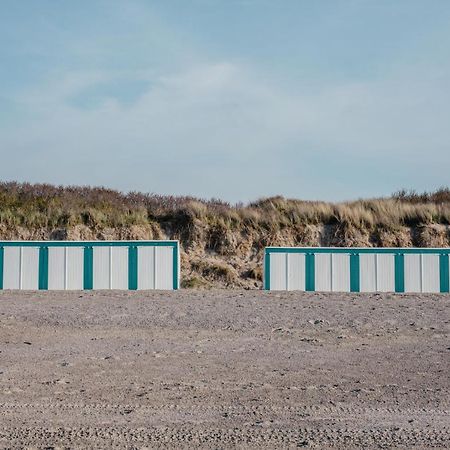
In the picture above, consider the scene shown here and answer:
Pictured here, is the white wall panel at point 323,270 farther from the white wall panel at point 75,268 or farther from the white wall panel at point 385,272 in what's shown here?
the white wall panel at point 75,268

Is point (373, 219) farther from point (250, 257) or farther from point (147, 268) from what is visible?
point (147, 268)

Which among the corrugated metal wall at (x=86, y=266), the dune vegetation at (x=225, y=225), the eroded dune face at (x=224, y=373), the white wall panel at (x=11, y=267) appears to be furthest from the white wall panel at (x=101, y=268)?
the eroded dune face at (x=224, y=373)

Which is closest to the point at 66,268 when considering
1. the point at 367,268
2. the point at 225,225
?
the point at 225,225

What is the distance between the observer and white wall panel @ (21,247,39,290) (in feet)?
73.8

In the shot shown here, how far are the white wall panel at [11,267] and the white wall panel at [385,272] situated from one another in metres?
10.8

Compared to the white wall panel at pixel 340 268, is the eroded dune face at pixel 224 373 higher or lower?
lower

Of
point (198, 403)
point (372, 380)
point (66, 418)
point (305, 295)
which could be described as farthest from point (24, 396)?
point (305, 295)

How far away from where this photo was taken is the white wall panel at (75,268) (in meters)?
22.4

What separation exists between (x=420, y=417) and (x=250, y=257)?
68.5 ft

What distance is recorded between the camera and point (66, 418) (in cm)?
680

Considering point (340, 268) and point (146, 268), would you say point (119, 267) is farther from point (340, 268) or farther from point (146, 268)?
point (340, 268)

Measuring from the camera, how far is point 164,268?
22625 millimetres

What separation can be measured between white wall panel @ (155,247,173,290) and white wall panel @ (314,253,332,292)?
14.3 ft

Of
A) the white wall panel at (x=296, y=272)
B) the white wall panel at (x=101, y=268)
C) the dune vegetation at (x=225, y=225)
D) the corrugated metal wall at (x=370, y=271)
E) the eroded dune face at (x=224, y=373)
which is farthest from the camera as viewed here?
the dune vegetation at (x=225, y=225)
